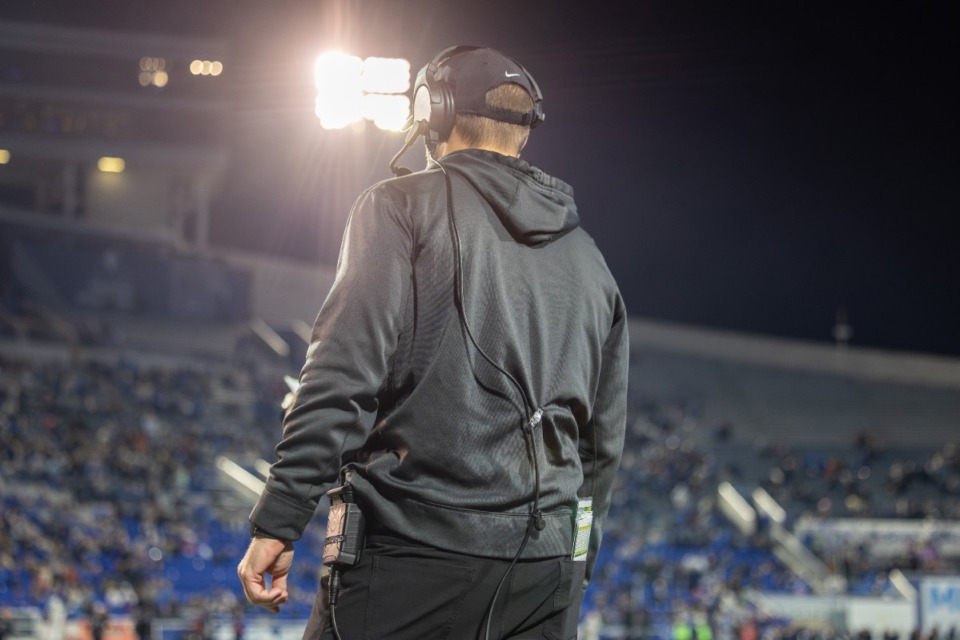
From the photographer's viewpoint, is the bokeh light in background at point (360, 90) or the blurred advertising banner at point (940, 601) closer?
the bokeh light in background at point (360, 90)

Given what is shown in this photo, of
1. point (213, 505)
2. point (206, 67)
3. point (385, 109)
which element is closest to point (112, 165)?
point (206, 67)

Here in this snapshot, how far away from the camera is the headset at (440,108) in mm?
2182

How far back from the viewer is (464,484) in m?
1.92

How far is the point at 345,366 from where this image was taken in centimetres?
185

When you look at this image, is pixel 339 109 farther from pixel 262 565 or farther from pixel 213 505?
pixel 213 505

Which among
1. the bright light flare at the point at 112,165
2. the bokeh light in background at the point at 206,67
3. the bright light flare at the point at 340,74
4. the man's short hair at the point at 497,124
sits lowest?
the man's short hair at the point at 497,124

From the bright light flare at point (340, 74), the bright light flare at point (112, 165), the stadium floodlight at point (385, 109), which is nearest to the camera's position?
the stadium floodlight at point (385, 109)

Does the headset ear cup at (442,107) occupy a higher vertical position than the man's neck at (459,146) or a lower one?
higher

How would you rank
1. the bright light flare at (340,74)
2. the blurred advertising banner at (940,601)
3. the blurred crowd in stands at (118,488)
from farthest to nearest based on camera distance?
1. the blurred advertising banner at (940,601)
2. the blurred crowd in stands at (118,488)
3. the bright light flare at (340,74)

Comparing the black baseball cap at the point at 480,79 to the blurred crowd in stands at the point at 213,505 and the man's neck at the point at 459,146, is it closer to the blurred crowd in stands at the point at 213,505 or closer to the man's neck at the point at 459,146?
the man's neck at the point at 459,146

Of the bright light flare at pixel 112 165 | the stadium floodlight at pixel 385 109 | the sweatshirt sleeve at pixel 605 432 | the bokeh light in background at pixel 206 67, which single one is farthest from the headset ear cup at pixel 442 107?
the bright light flare at pixel 112 165

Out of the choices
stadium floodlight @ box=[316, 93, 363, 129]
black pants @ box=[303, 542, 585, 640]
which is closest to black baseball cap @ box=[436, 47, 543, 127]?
black pants @ box=[303, 542, 585, 640]

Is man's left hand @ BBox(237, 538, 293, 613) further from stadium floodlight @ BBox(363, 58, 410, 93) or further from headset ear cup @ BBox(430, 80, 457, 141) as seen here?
stadium floodlight @ BBox(363, 58, 410, 93)

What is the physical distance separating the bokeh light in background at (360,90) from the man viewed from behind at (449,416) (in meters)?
3.04
